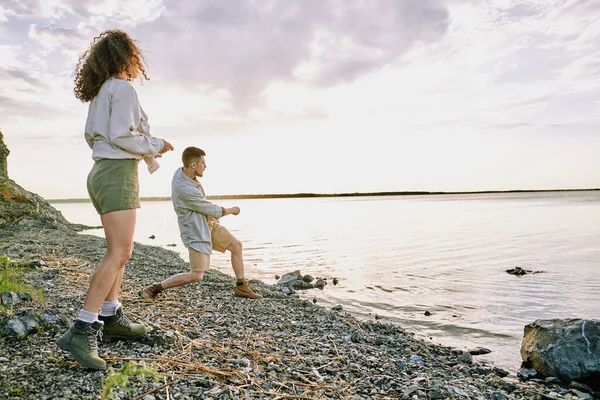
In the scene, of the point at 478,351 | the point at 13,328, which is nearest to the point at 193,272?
the point at 13,328

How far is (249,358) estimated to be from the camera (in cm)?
466

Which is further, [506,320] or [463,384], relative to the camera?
[506,320]

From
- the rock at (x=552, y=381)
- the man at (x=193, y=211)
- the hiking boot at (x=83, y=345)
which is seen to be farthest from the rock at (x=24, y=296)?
the rock at (x=552, y=381)

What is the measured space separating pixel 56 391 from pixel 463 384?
12.7ft

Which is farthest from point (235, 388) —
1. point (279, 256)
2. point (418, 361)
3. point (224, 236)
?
point (279, 256)

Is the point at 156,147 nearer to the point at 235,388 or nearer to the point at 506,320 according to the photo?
the point at 235,388

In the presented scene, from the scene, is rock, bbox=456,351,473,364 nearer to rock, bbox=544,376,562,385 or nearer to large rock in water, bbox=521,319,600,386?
large rock in water, bbox=521,319,600,386

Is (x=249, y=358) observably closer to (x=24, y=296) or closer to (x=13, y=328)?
(x=13, y=328)

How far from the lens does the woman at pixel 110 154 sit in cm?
384

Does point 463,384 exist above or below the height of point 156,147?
below

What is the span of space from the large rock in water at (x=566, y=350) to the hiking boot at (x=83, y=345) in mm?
5169

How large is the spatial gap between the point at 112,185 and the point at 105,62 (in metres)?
1.16

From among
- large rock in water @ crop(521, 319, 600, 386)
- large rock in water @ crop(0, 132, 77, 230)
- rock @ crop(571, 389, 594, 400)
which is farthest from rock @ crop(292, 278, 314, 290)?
large rock in water @ crop(0, 132, 77, 230)

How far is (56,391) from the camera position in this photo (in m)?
3.40
